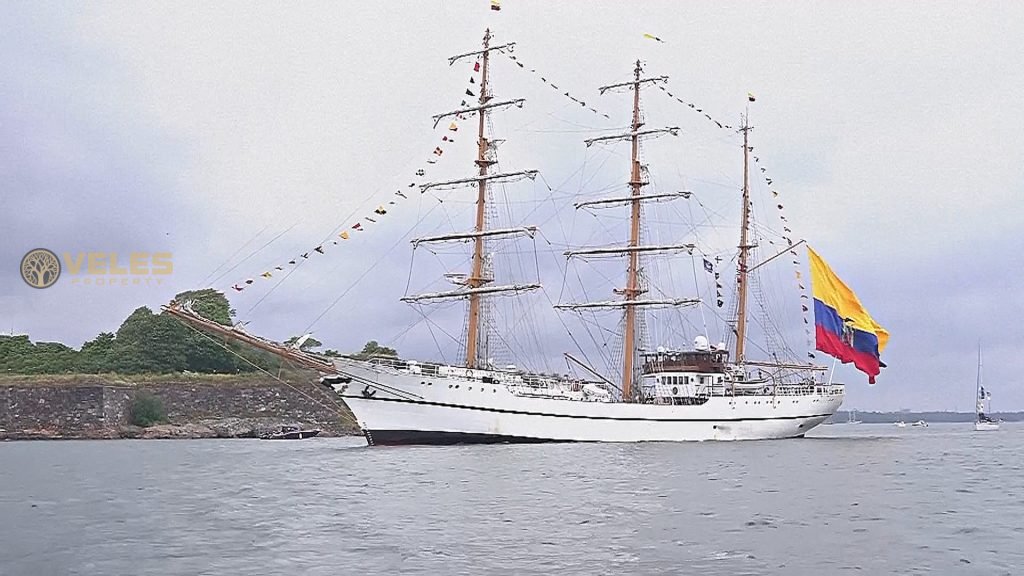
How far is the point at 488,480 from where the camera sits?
1173 inches

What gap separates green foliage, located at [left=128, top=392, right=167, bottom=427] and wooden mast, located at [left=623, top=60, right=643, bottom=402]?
1484 inches

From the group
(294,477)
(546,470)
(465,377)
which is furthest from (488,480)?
(465,377)

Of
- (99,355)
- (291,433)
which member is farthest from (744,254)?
(99,355)

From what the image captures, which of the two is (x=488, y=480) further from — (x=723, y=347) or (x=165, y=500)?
(x=723, y=347)

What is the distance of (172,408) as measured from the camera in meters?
77.1

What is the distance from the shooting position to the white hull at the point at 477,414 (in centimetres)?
4650

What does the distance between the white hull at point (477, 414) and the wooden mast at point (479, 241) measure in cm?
398

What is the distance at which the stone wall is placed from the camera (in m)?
71.8

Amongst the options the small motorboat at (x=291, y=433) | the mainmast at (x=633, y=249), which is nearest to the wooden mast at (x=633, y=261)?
the mainmast at (x=633, y=249)

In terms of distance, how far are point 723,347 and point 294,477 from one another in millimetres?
33686

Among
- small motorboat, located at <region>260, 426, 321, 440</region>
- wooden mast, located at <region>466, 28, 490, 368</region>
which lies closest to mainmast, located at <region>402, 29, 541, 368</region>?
wooden mast, located at <region>466, 28, 490, 368</region>

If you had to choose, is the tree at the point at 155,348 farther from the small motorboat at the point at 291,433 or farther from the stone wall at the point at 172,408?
the small motorboat at the point at 291,433

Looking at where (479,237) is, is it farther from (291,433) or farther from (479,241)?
(291,433)

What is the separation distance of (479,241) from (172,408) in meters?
35.7
